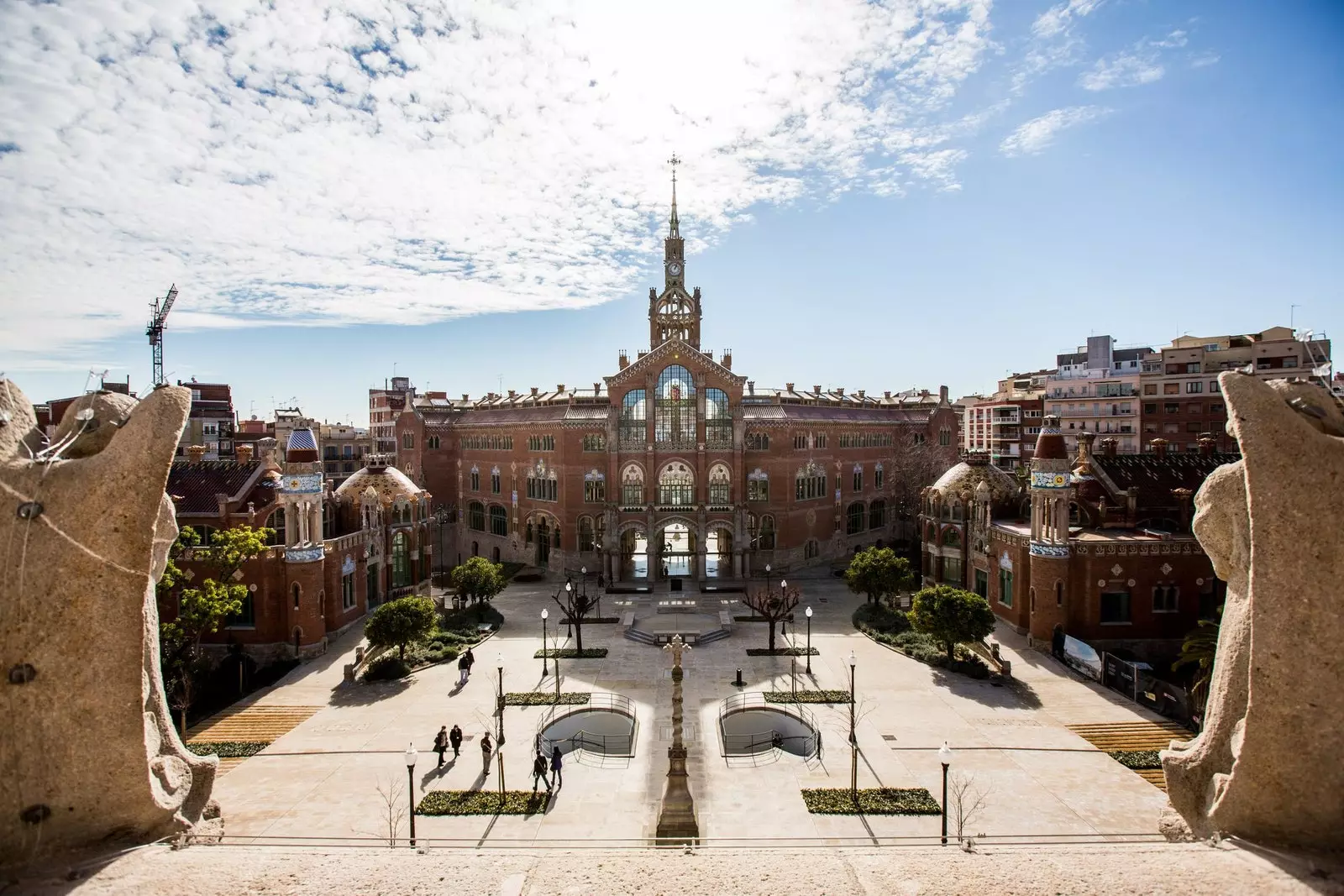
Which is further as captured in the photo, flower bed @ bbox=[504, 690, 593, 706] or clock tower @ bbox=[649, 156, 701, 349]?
clock tower @ bbox=[649, 156, 701, 349]

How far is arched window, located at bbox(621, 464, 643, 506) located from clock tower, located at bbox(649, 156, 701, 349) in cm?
1642

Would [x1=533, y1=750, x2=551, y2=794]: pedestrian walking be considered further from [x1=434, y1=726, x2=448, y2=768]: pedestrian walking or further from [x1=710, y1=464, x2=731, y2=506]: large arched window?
[x1=710, y1=464, x2=731, y2=506]: large arched window

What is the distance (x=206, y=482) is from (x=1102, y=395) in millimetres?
78436

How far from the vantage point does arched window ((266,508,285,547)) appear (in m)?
37.1

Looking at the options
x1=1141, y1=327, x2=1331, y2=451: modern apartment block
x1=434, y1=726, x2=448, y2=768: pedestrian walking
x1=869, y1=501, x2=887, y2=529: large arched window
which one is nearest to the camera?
x1=434, y1=726, x2=448, y2=768: pedestrian walking

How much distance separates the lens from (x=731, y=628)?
39500mm

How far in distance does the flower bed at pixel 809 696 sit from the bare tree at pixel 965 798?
6.57 meters

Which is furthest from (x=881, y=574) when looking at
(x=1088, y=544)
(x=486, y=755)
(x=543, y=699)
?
(x=486, y=755)

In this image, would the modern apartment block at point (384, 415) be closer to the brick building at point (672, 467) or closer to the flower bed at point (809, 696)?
the brick building at point (672, 467)

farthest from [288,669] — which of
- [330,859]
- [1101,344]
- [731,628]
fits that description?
[1101,344]

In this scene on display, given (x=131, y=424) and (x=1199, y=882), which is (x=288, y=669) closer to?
(x=131, y=424)

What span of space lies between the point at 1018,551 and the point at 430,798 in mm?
30830

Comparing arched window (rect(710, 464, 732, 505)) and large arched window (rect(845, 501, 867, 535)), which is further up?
arched window (rect(710, 464, 732, 505))

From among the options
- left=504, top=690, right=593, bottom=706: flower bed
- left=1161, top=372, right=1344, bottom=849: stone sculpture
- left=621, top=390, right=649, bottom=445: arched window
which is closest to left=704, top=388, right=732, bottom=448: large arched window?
left=621, top=390, right=649, bottom=445: arched window
